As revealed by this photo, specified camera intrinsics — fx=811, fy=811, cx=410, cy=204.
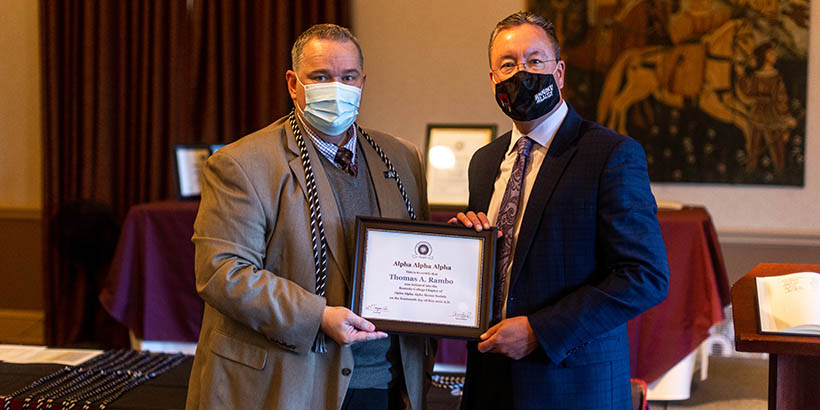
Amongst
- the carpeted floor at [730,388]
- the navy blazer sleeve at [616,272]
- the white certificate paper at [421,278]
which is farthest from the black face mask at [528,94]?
the carpeted floor at [730,388]

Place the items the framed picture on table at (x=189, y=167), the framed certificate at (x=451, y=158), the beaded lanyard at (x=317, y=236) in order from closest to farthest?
the beaded lanyard at (x=317, y=236)
the framed certificate at (x=451, y=158)
the framed picture on table at (x=189, y=167)

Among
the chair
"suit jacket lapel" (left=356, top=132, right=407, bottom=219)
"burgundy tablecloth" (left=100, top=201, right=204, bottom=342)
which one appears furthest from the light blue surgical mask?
the chair

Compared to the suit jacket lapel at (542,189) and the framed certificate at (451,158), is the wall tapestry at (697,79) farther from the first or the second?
the suit jacket lapel at (542,189)

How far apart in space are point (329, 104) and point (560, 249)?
67 cm

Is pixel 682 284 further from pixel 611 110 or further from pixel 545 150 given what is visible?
pixel 545 150

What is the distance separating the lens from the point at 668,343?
12.4 feet

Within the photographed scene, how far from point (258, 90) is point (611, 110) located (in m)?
2.17

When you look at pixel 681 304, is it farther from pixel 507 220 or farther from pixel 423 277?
pixel 423 277

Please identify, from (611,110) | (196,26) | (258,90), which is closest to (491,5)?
(611,110)

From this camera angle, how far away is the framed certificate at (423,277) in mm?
1932

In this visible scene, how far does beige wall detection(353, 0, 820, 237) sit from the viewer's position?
475 centimetres

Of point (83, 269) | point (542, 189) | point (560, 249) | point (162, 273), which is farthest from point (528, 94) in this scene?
point (83, 269)

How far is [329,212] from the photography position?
197 centimetres

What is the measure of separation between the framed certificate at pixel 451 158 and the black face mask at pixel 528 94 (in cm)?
221
